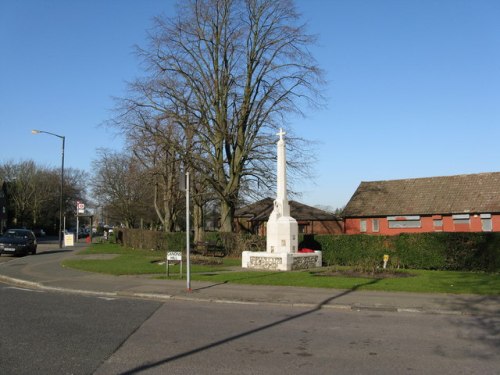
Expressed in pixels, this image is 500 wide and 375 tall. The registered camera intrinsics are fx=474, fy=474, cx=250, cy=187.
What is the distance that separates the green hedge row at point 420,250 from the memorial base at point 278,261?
8.69 feet

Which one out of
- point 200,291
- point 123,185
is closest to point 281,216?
point 200,291

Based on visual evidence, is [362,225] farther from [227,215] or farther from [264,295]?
[264,295]

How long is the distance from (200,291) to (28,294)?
4833 millimetres

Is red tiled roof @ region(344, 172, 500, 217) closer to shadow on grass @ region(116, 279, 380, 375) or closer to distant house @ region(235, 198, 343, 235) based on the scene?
distant house @ region(235, 198, 343, 235)

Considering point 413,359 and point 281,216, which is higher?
point 281,216

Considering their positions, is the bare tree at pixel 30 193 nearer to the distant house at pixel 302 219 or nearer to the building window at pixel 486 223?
the distant house at pixel 302 219

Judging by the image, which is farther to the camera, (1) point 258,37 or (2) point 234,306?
(1) point 258,37

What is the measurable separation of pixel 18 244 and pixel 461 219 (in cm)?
3306

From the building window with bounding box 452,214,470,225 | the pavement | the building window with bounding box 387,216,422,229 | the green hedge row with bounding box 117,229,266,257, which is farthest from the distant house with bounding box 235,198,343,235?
the pavement

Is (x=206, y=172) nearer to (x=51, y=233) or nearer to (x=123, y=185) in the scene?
(x=123, y=185)

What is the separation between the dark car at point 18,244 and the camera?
29266mm

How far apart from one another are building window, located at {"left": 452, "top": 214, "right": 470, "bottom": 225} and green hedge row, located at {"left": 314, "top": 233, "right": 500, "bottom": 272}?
61.6 ft

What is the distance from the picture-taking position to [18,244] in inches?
1166

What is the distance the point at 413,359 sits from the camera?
6.59 meters
